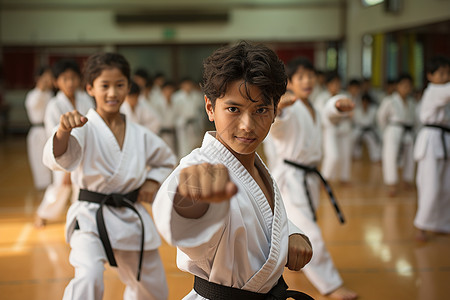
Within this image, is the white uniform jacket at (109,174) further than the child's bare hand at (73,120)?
Yes

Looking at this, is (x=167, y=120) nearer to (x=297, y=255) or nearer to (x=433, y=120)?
(x=433, y=120)

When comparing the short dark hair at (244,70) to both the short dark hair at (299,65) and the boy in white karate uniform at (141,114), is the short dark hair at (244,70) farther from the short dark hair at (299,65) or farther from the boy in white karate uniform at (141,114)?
the boy in white karate uniform at (141,114)

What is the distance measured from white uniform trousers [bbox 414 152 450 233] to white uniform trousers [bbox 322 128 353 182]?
1.66 m

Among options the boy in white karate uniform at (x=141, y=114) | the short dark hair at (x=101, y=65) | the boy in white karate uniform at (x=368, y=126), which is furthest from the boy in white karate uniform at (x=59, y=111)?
the boy in white karate uniform at (x=368, y=126)

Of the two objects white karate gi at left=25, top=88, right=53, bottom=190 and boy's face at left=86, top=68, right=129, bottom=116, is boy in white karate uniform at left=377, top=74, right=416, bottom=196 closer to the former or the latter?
white karate gi at left=25, top=88, right=53, bottom=190

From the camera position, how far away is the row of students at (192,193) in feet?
3.67

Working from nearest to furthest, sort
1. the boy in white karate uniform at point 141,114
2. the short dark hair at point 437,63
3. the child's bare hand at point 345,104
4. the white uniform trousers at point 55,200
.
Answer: the child's bare hand at point 345,104 → the short dark hair at point 437,63 → the white uniform trousers at point 55,200 → the boy in white karate uniform at point 141,114

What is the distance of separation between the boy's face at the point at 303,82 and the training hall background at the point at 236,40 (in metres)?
1.30

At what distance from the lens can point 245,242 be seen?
4.59 ft

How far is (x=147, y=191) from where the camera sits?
2486mm

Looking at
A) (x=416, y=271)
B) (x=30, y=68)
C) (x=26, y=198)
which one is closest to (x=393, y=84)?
(x=416, y=271)

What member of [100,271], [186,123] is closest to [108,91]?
[100,271]

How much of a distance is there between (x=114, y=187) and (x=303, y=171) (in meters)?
1.39

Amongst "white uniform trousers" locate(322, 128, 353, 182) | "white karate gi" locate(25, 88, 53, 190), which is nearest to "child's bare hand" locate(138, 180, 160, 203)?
"white uniform trousers" locate(322, 128, 353, 182)
